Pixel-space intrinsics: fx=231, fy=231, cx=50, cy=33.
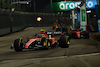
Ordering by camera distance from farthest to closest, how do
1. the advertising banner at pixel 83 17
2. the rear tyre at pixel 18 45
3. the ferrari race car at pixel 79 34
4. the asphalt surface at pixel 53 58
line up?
the advertising banner at pixel 83 17
the ferrari race car at pixel 79 34
the rear tyre at pixel 18 45
the asphalt surface at pixel 53 58

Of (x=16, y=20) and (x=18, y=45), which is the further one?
(x=16, y=20)

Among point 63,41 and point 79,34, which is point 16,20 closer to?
point 79,34

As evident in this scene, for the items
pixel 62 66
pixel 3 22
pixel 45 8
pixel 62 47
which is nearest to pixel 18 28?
pixel 3 22

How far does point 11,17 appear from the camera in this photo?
134ft

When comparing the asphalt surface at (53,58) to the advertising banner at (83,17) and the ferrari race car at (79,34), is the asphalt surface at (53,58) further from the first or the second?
the advertising banner at (83,17)

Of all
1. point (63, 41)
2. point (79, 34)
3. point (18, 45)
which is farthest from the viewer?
point (79, 34)

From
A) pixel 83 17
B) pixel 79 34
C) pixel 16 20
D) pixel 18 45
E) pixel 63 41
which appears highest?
pixel 83 17

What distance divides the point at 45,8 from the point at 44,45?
61.7m

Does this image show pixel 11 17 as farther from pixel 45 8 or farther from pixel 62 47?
pixel 45 8

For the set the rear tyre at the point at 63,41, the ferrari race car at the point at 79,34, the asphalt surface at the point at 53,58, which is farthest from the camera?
the ferrari race car at the point at 79,34

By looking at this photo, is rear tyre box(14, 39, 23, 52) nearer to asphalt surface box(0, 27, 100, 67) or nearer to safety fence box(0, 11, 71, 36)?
asphalt surface box(0, 27, 100, 67)

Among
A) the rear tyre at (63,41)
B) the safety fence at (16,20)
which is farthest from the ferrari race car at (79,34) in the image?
the safety fence at (16,20)

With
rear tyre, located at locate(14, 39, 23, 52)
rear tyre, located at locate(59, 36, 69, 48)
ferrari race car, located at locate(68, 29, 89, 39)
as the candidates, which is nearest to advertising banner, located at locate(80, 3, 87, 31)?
ferrari race car, located at locate(68, 29, 89, 39)

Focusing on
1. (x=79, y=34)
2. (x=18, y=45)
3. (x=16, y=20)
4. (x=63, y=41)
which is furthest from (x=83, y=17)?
(x=16, y=20)
